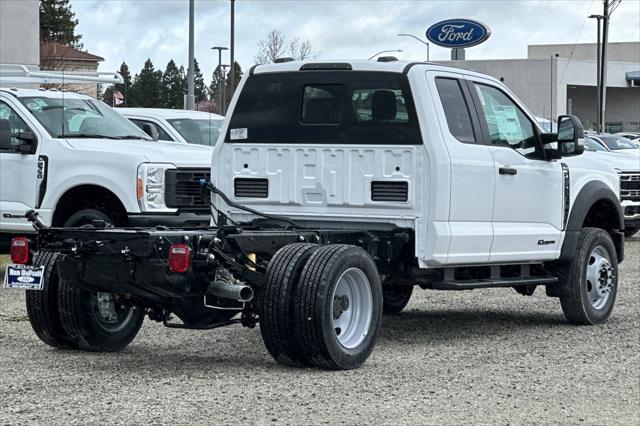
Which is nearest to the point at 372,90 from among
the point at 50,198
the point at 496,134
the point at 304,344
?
the point at 496,134

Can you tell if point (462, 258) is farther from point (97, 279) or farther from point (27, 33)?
point (27, 33)

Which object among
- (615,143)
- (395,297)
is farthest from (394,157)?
(615,143)

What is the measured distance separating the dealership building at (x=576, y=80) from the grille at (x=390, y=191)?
50.1 m

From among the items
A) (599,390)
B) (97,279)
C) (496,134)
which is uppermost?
(496,134)

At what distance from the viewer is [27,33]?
30.2 meters

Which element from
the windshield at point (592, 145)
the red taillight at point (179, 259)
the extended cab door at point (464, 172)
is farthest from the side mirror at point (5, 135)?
the windshield at point (592, 145)

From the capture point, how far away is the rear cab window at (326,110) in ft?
31.1

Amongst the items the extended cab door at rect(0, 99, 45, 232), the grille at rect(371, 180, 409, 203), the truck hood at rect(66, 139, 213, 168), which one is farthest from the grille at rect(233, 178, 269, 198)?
the extended cab door at rect(0, 99, 45, 232)

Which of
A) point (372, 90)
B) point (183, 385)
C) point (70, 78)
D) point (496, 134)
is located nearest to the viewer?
point (183, 385)

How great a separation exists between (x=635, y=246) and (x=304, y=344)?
13.2 metres

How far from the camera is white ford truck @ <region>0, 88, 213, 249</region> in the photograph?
1246cm

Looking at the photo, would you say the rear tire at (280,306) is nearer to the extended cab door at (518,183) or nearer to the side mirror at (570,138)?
the extended cab door at (518,183)

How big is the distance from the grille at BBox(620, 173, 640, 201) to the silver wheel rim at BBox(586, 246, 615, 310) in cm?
861

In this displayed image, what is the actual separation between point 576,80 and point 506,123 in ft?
201
